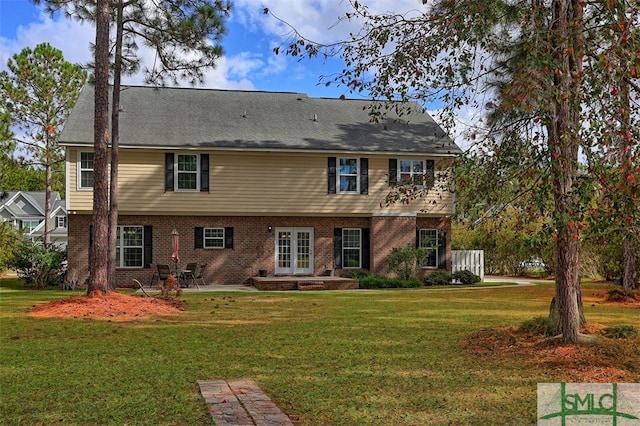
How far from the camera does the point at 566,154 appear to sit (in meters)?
7.30

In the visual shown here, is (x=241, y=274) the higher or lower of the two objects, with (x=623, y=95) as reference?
lower

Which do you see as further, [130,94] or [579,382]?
[130,94]

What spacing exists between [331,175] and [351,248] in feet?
10.5

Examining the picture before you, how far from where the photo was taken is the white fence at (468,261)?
2670 cm

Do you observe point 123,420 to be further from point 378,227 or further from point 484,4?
point 378,227

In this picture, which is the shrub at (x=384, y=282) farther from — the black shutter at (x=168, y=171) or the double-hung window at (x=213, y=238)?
the black shutter at (x=168, y=171)

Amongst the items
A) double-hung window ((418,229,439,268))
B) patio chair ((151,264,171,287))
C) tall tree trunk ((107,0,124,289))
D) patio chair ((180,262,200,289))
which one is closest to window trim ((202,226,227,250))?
patio chair ((180,262,200,289))

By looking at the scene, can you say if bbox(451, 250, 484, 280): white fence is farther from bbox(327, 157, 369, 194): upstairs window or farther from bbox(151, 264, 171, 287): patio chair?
bbox(151, 264, 171, 287): patio chair

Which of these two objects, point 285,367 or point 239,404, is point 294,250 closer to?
point 285,367

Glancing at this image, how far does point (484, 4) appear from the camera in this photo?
26.2ft

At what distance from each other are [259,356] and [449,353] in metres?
2.73

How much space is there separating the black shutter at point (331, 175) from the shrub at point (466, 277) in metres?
6.33

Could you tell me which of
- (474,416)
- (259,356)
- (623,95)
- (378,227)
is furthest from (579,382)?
(378,227)

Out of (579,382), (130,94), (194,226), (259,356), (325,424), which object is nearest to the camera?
(325,424)
